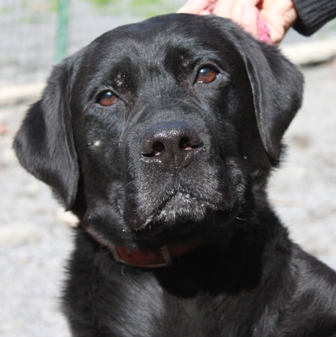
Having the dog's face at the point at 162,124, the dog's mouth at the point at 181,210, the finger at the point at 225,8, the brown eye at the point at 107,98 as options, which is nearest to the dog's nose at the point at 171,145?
the dog's face at the point at 162,124

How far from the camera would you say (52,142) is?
4176mm

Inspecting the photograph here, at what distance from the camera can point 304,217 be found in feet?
22.7

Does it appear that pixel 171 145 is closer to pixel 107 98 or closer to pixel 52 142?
pixel 107 98

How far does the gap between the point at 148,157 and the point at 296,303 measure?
1.05 m

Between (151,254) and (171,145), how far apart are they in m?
0.71

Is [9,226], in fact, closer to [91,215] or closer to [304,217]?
[304,217]

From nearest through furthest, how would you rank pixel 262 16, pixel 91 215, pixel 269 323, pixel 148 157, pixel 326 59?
pixel 148 157 < pixel 269 323 < pixel 91 215 < pixel 262 16 < pixel 326 59

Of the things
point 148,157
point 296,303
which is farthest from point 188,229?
point 296,303

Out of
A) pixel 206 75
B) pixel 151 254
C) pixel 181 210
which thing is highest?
pixel 206 75

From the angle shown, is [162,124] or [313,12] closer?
[162,124]

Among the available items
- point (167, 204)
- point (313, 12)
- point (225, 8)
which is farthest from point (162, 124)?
point (313, 12)

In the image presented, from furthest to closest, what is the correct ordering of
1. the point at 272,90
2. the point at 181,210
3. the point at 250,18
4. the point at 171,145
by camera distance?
the point at 250,18 → the point at 272,90 → the point at 181,210 → the point at 171,145

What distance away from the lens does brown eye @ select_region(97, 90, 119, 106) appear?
4.04 metres

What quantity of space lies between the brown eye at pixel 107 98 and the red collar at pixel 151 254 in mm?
684
